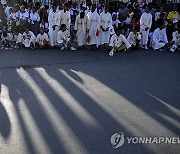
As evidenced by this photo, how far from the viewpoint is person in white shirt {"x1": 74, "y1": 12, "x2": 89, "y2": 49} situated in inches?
480

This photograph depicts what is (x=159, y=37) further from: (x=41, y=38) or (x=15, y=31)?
(x=15, y=31)

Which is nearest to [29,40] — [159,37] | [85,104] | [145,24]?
[145,24]

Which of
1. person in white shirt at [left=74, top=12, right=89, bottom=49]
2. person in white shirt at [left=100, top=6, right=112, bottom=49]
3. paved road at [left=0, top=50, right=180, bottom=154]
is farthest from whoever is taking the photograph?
person in white shirt at [left=100, top=6, right=112, bottom=49]

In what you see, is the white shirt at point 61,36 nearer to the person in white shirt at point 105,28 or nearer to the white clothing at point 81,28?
the white clothing at point 81,28

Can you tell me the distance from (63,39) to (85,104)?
6.00 metres

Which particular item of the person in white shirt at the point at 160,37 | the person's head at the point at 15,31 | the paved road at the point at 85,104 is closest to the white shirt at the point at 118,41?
the person in white shirt at the point at 160,37

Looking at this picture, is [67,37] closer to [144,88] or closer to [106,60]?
[106,60]

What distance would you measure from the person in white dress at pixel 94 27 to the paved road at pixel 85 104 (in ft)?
6.93

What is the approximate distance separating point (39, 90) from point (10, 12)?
7901 millimetres

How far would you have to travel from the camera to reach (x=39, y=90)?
7043 mm

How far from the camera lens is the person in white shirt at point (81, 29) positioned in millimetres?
12203

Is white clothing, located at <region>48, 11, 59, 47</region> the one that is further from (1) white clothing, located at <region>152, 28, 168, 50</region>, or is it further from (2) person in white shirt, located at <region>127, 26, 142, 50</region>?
(1) white clothing, located at <region>152, 28, 168, 50</region>

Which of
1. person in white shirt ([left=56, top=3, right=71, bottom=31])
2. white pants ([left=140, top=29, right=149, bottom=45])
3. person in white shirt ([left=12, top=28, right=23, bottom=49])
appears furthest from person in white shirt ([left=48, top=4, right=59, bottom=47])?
white pants ([left=140, top=29, right=149, bottom=45])

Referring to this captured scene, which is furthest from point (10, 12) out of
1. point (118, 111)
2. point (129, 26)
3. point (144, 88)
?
point (118, 111)
